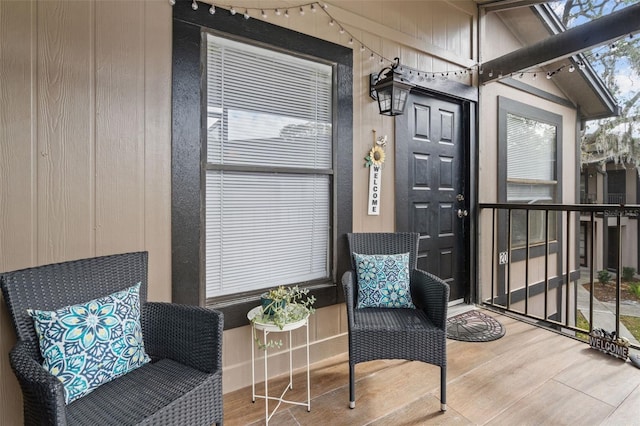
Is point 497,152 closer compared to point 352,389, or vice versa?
point 352,389

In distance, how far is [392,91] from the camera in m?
2.29

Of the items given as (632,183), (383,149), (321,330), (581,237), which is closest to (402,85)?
(383,149)

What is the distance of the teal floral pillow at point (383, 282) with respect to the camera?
2.13 meters

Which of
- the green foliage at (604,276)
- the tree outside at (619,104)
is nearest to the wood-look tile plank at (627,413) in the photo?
the green foliage at (604,276)

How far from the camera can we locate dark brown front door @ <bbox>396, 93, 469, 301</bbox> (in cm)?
287

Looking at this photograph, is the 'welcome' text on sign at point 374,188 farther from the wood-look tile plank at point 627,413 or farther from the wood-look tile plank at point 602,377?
the wood-look tile plank at point 627,413

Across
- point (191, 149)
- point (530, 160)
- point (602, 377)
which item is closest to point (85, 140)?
point (191, 149)

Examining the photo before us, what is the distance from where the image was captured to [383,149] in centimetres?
270

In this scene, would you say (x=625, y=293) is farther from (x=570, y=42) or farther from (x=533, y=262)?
(x=570, y=42)

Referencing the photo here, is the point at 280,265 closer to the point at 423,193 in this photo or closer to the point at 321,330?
the point at 321,330

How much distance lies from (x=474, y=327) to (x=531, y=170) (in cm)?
232

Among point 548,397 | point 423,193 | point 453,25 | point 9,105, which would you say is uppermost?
point 453,25

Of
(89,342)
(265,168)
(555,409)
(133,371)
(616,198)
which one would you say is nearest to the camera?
(89,342)

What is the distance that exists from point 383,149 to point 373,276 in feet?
3.66
